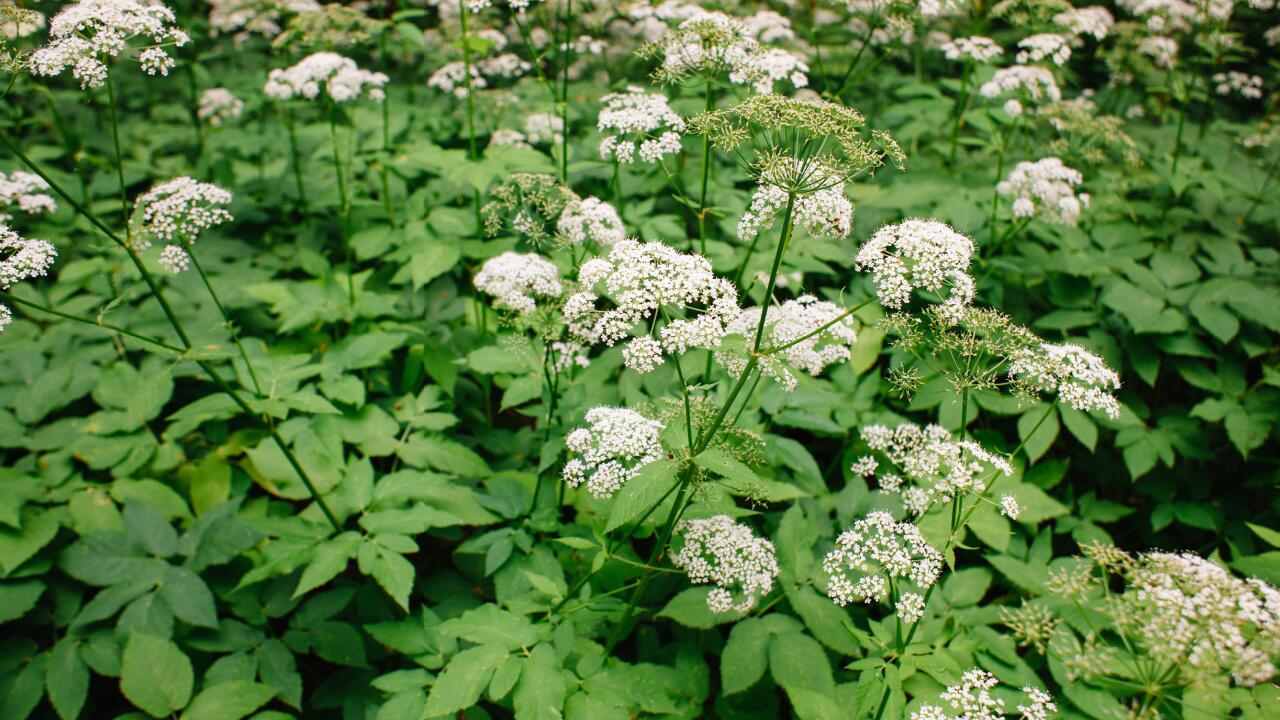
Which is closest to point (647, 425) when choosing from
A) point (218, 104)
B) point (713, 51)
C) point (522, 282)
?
point (522, 282)

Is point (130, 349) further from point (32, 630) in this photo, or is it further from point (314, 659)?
point (314, 659)

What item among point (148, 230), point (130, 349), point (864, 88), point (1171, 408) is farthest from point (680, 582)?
point (864, 88)

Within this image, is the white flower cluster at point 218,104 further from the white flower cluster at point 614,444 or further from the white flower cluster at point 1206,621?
the white flower cluster at point 1206,621

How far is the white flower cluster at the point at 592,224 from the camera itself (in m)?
3.58

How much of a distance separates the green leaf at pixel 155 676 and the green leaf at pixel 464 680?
1310 mm

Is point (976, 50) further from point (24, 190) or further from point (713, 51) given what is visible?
point (24, 190)

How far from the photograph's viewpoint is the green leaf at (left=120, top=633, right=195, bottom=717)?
2.96 metres

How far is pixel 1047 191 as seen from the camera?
4.72 m

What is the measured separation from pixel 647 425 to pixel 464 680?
1196 millimetres

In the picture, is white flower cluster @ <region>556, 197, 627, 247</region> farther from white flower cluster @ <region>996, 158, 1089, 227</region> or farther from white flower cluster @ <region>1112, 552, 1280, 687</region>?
white flower cluster @ <region>996, 158, 1089, 227</region>

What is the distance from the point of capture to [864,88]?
341 inches

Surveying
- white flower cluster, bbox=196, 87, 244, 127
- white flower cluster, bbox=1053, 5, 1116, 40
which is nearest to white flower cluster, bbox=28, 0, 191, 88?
white flower cluster, bbox=196, 87, 244, 127

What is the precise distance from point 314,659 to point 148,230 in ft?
8.35

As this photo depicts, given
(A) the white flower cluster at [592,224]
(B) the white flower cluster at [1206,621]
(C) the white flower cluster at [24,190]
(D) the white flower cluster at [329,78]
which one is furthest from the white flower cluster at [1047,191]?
(C) the white flower cluster at [24,190]
